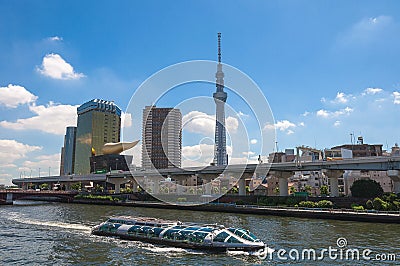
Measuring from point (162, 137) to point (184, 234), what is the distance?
146620mm

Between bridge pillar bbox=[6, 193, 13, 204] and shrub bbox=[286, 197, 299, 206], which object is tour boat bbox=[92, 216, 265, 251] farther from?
bridge pillar bbox=[6, 193, 13, 204]

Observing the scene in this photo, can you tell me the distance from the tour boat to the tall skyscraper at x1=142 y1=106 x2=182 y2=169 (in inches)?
4989

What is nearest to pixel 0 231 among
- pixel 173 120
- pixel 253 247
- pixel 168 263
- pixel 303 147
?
pixel 168 263

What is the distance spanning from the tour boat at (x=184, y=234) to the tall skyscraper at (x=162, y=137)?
12671 centimetres

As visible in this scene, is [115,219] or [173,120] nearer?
[115,219]

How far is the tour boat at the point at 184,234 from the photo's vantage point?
30.1 meters

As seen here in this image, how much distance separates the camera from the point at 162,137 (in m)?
178

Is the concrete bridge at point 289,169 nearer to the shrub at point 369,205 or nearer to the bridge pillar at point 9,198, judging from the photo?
the shrub at point 369,205

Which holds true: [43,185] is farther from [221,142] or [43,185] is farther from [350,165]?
[350,165]

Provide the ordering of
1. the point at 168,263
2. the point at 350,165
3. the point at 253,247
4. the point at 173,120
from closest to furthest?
the point at 168,263 < the point at 253,247 < the point at 350,165 < the point at 173,120

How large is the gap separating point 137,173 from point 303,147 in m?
49.0

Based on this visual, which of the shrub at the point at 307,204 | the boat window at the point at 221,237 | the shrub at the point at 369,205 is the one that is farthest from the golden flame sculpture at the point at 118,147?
the boat window at the point at 221,237

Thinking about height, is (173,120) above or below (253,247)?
above

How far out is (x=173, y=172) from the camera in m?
102
